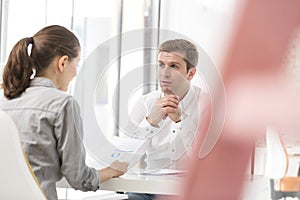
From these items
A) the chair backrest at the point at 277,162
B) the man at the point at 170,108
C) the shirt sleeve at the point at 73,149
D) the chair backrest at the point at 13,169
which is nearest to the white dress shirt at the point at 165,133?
the man at the point at 170,108

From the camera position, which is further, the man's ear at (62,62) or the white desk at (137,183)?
the man's ear at (62,62)

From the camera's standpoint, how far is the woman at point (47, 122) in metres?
1.66

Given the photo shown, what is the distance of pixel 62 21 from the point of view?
5145 mm

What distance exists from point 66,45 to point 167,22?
3.61m

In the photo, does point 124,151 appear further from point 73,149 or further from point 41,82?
point 41,82

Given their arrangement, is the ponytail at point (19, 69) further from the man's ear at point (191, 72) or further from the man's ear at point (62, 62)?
the man's ear at point (191, 72)

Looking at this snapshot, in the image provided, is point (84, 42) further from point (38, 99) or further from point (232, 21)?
point (232, 21)

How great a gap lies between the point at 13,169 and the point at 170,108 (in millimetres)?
836

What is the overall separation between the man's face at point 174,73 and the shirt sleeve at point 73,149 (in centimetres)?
32

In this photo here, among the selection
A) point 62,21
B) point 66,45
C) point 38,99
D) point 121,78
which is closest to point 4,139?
point 38,99

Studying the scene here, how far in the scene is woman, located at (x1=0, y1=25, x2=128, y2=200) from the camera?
5.45ft

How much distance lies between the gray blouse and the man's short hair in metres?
0.37

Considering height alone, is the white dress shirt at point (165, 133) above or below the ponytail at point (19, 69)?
below

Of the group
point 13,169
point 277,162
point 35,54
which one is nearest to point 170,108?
point 35,54
